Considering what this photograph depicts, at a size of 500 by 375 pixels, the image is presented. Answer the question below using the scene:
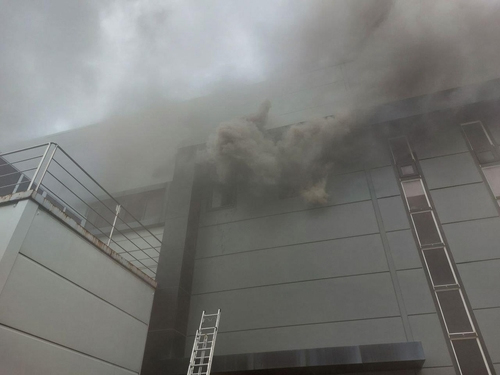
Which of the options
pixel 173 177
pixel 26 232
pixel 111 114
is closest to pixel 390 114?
pixel 173 177

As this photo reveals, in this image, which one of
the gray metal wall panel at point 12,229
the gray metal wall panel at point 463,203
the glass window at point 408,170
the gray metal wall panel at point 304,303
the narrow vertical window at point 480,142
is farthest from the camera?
the glass window at point 408,170

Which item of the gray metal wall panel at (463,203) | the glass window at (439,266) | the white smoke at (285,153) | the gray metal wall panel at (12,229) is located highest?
the white smoke at (285,153)

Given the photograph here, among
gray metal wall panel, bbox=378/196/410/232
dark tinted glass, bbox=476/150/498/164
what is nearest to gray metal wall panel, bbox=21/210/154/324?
gray metal wall panel, bbox=378/196/410/232

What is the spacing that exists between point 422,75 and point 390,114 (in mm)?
1038

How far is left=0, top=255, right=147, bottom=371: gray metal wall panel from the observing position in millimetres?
3375

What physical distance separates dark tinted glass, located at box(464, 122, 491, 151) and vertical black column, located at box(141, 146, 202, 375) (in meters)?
4.85

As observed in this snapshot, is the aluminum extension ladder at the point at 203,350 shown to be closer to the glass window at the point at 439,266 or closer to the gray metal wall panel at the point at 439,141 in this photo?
Answer: the glass window at the point at 439,266

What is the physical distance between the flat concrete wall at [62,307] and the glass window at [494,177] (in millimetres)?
5428

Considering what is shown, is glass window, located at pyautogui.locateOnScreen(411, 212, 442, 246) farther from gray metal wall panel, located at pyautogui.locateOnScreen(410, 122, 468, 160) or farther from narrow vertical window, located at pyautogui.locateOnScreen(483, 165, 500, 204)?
gray metal wall panel, located at pyautogui.locateOnScreen(410, 122, 468, 160)

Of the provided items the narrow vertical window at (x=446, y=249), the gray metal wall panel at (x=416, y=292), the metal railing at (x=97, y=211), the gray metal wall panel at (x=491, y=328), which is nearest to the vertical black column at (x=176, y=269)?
the metal railing at (x=97, y=211)

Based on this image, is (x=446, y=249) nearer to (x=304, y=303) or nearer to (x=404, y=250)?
(x=404, y=250)

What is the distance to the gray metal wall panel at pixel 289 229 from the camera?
5.66 metres

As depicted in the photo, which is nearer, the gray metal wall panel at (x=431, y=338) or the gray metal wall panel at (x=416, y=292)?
the gray metal wall panel at (x=431, y=338)

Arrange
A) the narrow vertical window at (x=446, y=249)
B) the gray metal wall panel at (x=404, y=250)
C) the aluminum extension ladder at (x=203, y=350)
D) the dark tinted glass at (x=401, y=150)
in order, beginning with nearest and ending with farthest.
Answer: the narrow vertical window at (x=446, y=249) < the aluminum extension ladder at (x=203, y=350) < the gray metal wall panel at (x=404, y=250) < the dark tinted glass at (x=401, y=150)
